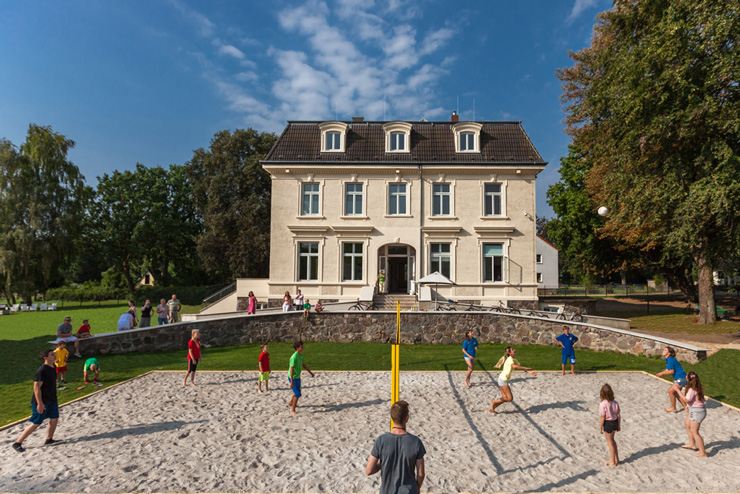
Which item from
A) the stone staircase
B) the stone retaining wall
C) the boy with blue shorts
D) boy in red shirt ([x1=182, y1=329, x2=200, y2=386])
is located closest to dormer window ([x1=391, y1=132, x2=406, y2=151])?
the stone staircase

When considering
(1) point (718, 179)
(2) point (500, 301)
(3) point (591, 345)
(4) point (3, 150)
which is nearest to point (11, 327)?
(4) point (3, 150)

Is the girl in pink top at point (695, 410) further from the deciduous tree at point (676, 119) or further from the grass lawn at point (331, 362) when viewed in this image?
the deciduous tree at point (676, 119)

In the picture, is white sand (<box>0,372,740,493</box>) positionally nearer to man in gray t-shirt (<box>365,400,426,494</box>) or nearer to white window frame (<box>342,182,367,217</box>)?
man in gray t-shirt (<box>365,400,426,494</box>)

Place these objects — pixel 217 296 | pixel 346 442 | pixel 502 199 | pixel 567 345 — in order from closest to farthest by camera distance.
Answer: pixel 346 442 → pixel 567 345 → pixel 502 199 → pixel 217 296

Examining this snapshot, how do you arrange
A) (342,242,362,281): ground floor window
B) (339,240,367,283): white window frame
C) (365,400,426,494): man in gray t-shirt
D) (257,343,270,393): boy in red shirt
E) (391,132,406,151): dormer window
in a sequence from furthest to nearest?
(391,132,406,151): dormer window < (342,242,362,281): ground floor window < (339,240,367,283): white window frame < (257,343,270,393): boy in red shirt < (365,400,426,494): man in gray t-shirt

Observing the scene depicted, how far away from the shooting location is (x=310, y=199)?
2805 centimetres

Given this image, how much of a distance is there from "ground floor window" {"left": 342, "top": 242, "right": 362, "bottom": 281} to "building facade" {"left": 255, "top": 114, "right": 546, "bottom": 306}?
0.23 feet

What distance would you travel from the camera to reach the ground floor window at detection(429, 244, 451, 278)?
27.6 metres

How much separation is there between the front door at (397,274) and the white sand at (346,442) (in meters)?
16.2

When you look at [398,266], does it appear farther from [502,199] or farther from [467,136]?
[467,136]

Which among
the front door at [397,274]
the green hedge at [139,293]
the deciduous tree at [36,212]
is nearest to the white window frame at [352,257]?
the front door at [397,274]

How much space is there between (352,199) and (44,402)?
21.6m

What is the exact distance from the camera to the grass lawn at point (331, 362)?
12500 mm

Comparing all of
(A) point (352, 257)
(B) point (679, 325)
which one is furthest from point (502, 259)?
(B) point (679, 325)
